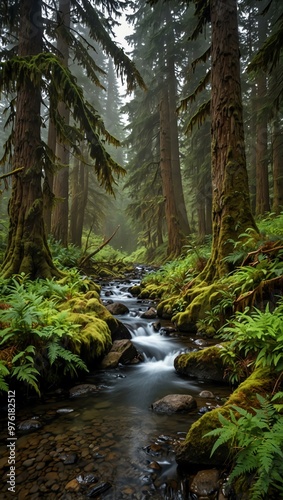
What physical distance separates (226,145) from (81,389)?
6041 millimetres

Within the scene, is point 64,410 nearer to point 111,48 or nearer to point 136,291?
point 136,291

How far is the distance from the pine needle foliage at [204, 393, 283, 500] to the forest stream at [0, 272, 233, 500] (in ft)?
2.12

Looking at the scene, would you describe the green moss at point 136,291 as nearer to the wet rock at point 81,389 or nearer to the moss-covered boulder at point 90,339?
the moss-covered boulder at point 90,339

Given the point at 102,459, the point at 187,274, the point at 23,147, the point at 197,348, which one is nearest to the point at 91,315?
the point at 197,348

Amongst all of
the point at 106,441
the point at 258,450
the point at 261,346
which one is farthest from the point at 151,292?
the point at 258,450

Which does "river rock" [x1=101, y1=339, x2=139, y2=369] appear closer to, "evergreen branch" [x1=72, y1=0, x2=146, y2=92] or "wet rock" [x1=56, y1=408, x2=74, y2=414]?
"wet rock" [x1=56, y1=408, x2=74, y2=414]

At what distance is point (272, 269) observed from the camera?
4.79m

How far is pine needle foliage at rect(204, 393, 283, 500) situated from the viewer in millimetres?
A: 1883

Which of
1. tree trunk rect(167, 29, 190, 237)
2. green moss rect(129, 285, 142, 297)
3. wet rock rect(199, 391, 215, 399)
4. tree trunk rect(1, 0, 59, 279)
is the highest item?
tree trunk rect(167, 29, 190, 237)

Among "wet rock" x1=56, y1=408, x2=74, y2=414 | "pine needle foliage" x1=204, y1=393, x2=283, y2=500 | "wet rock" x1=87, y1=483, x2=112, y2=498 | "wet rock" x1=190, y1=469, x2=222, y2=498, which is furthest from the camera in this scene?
"wet rock" x1=56, y1=408, x2=74, y2=414

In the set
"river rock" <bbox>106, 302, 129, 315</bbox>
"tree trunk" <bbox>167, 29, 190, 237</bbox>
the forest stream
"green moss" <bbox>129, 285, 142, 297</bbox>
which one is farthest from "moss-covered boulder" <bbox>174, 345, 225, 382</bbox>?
"tree trunk" <bbox>167, 29, 190, 237</bbox>

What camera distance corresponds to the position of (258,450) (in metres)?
1.99

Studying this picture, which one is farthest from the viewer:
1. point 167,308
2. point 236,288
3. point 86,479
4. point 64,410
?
point 167,308

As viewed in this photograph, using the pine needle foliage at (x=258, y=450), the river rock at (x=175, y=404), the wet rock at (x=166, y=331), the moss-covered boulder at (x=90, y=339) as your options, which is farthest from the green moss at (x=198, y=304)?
the pine needle foliage at (x=258, y=450)
